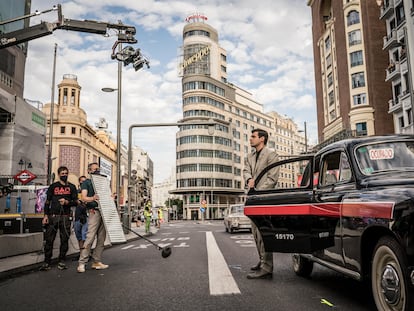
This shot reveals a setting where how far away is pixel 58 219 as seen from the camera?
7492 mm

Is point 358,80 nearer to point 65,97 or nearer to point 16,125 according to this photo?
point 16,125

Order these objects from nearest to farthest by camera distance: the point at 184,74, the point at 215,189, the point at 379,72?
the point at 379,72
the point at 215,189
the point at 184,74

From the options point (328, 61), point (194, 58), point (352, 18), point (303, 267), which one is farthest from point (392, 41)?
point (194, 58)

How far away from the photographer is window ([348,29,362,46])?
4162 cm

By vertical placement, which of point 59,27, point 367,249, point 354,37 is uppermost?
point 354,37

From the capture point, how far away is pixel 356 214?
11.7ft

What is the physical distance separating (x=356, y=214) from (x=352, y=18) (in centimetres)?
4473

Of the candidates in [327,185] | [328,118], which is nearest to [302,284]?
[327,185]

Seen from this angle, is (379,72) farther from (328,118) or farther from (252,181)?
(252,181)

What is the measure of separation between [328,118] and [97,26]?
38.3 metres

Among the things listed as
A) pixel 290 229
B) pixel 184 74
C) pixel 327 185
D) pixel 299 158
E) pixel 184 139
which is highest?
pixel 184 74

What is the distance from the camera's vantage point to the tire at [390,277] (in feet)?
9.27

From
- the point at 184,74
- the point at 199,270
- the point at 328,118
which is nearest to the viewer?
the point at 199,270

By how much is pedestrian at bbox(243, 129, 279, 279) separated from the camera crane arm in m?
12.0
